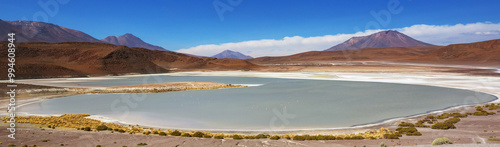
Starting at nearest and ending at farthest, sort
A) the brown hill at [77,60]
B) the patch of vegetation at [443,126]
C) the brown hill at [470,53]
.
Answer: the patch of vegetation at [443,126]
the brown hill at [77,60]
the brown hill at [470,53]

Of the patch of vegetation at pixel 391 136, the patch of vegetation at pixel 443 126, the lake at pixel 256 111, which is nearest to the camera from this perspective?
the patch of vegetation at pixel 391 136

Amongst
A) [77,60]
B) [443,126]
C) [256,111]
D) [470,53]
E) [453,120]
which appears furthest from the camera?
[470,53]

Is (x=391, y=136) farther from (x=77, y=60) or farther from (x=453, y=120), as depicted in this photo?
(x=77, y=60)

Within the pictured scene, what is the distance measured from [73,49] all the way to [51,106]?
7210cm

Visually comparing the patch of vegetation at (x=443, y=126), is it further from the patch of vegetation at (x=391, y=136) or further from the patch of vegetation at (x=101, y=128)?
the patch of vegetation at (x=101, y=128)

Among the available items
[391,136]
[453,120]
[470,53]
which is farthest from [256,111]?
[470,53]

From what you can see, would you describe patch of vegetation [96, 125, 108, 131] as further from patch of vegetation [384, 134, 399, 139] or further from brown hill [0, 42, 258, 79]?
brown hill [0, 42, 258, 79]

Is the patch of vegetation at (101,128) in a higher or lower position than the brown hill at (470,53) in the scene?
lower

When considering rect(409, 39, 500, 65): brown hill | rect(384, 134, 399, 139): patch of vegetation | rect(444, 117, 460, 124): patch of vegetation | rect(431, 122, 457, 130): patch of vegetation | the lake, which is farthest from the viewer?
rect(409, 39, 500, 65): brown hill

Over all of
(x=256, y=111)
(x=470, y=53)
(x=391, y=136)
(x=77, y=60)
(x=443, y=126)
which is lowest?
(x=391, y=136)

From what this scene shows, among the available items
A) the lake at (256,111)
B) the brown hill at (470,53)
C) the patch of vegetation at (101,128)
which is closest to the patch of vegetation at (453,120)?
the lake at (256,111)

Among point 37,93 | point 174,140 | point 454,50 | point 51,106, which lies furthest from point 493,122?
point 454,50

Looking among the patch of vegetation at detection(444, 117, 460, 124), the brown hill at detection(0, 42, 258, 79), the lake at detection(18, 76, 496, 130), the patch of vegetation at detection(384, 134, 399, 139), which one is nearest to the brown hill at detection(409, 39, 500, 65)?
the lake at detection(18, 76, 496, 130)

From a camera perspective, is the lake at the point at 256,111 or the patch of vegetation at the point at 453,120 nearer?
the patch of vegetation at the point at 453,120
